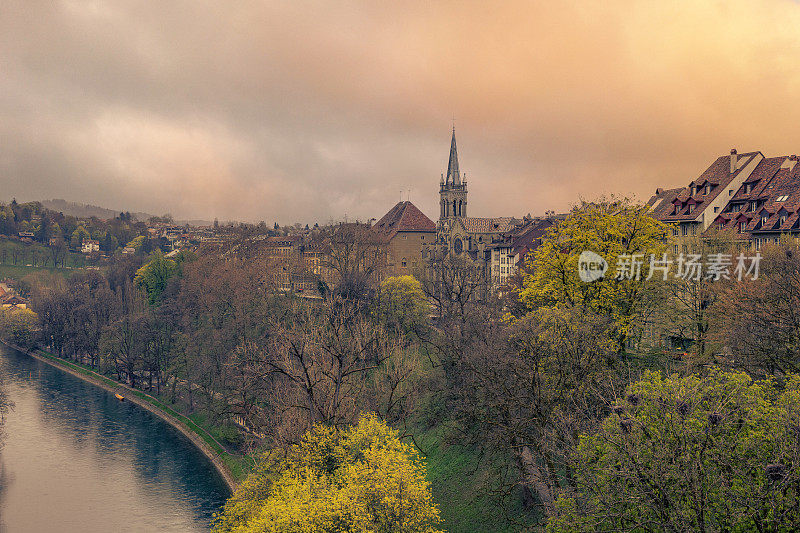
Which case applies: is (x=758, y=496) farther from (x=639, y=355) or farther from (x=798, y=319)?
(x=639, y=355)

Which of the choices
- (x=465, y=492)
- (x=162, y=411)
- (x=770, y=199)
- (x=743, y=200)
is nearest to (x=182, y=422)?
(x=162, y=411)

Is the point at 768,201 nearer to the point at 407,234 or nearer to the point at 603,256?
the point at 603,256

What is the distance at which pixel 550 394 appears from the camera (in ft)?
106

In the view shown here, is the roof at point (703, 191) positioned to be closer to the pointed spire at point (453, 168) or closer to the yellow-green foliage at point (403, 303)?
the yellow-green foliage at point (403, 303)

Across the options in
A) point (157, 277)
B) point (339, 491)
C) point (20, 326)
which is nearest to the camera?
point (339, 491)

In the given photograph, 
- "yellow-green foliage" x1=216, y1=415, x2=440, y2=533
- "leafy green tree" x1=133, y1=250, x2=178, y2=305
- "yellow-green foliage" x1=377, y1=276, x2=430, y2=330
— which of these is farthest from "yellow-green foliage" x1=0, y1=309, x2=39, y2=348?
"yellow-green foliage" x1=216, y1=415, x2=440, y2=533

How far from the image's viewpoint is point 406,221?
151500 mm

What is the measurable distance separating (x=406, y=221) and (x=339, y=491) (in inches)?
4841

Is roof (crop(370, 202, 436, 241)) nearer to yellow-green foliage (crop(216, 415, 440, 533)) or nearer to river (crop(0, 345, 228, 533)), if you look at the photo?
river (crop(0, 345, 228, 533))

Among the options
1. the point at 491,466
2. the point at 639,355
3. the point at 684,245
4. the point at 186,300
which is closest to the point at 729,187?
the point at 684,245

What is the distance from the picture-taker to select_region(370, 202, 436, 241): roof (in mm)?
149875

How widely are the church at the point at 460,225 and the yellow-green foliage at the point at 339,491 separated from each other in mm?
101991

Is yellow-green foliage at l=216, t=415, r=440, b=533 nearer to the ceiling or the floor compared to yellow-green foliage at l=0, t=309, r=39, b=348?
nearer to the ceiling

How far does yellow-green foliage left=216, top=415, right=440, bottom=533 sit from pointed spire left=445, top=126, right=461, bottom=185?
120m
